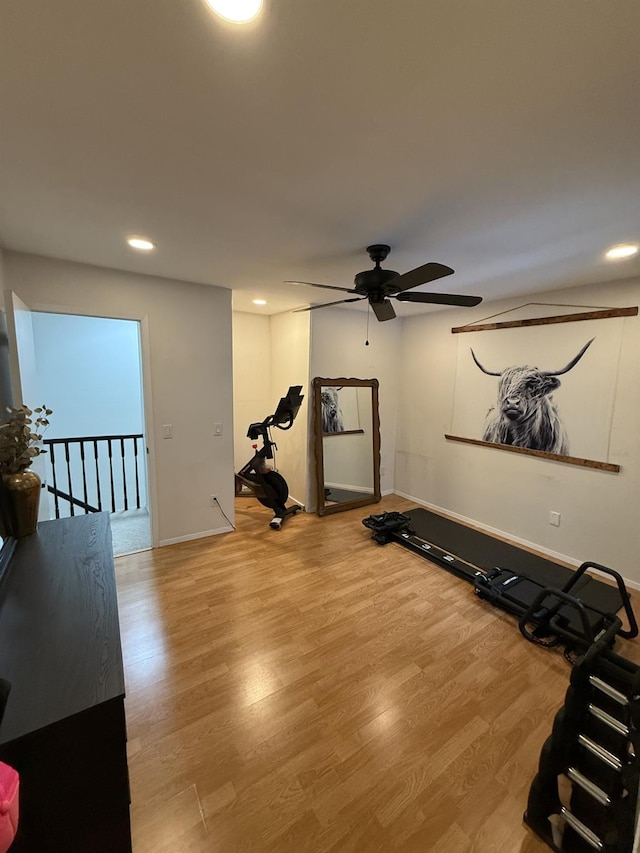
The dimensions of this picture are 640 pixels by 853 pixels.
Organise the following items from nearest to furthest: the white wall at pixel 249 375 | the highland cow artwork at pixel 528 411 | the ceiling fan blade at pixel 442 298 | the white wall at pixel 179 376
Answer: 1. the ceiling fan blade at pixel 442 298
2. the white wall at pixel 179 376
3. the highland cow artwork at pixel 528 411
4. the white wall at pixel 249 375

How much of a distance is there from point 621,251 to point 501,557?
8.35 ft

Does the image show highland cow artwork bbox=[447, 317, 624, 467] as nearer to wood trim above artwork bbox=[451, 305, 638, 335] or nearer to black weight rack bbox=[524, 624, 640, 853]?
wood trim above artwork bbox=[451, 305, 638, 335]

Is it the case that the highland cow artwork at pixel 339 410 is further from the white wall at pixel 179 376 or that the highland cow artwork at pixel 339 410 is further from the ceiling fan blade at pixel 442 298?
the ceiling fan blade at pixel 442 298

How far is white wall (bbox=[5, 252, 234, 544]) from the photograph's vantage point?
2734 millimetres

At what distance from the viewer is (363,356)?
173 inches

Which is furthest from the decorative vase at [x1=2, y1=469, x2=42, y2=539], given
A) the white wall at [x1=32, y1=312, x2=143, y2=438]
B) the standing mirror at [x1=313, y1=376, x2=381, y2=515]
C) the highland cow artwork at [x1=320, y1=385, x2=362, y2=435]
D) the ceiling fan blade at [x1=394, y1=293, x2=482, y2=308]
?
the highland cow artwork at [x1=320, y1=385, x2=362, y2=435]

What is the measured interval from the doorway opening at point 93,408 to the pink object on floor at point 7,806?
3412 mm

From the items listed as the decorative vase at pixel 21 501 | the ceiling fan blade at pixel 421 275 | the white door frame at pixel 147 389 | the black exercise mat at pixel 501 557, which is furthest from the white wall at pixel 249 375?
the ceiling fan blade at pixel 421 275

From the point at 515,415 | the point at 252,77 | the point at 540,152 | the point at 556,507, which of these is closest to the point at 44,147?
the point at 252,77

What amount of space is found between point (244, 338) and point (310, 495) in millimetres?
2263

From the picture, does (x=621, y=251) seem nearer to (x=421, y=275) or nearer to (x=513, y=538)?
(x=421, y=275)

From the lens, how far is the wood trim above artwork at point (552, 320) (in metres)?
2.76

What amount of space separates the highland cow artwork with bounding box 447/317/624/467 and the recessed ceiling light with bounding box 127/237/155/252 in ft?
10.7

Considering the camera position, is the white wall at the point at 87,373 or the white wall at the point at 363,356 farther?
the white wall at the point at 87,373
